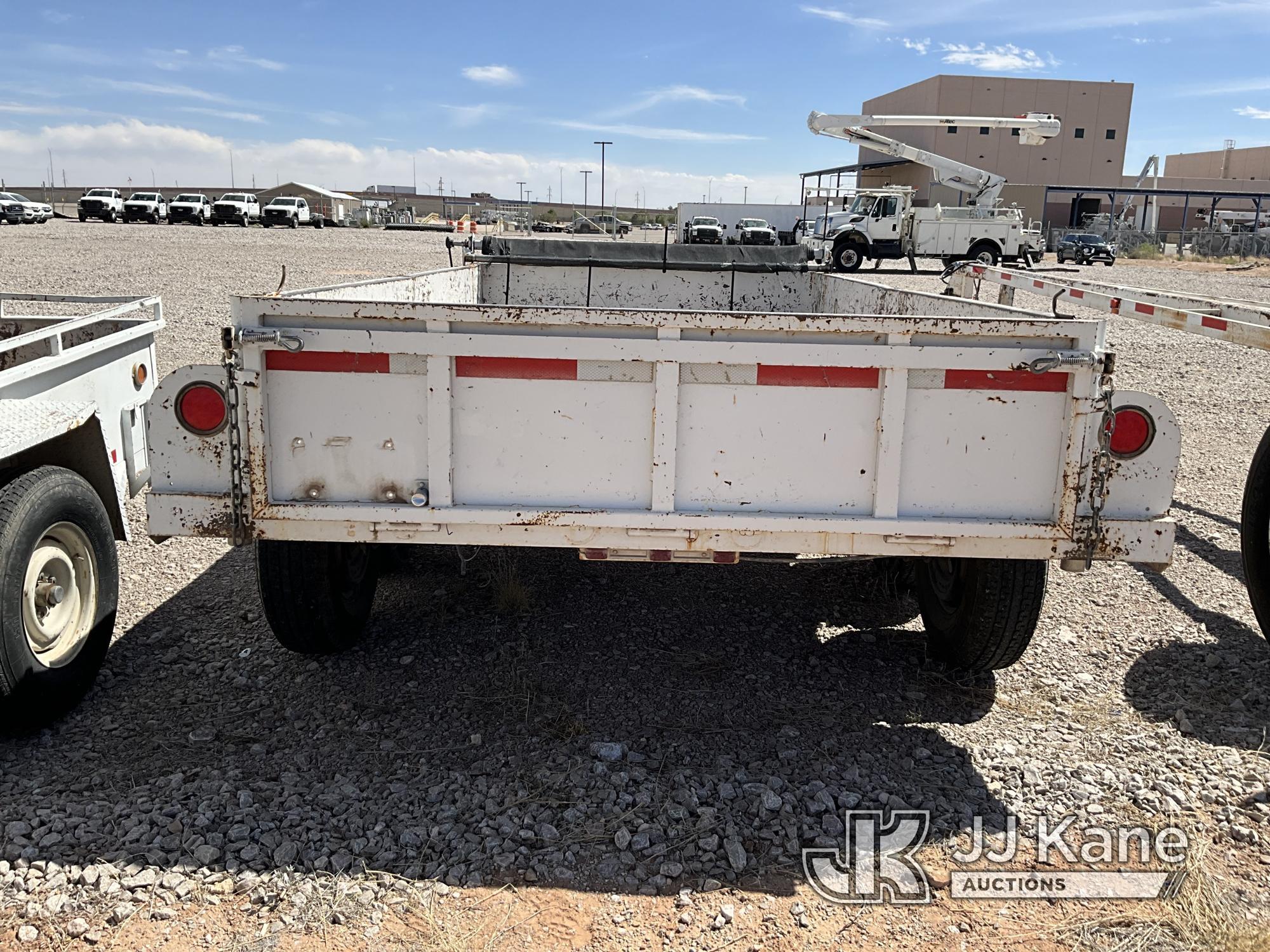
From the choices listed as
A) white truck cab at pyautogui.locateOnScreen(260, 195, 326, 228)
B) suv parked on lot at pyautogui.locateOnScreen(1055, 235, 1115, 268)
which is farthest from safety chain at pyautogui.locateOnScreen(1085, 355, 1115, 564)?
white truck cab at pyautogui.locateOnScreen(260, 195, 326, 228)

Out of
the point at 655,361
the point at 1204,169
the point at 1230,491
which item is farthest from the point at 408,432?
the point at 1204,169

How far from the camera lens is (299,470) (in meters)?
3.39

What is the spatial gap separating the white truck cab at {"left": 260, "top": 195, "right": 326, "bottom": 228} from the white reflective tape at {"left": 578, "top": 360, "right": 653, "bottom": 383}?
171 feet

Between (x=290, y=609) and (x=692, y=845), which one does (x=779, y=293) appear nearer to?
(x=290, y=609)

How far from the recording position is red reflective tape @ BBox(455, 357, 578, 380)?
3312 mm

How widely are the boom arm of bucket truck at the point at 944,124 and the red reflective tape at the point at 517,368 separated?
30404mm

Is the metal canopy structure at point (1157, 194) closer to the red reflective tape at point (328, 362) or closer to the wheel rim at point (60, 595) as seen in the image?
the red reflective tape at point (328, 362)

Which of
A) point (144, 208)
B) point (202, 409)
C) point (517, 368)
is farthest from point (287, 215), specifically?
point (517, 368)

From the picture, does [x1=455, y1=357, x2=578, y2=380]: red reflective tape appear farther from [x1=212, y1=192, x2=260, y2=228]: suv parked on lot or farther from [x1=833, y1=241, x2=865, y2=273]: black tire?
[x1=212, y1=192, x2=260, y2=228]: suv parked on lot

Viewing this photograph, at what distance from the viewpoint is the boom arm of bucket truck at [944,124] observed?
103ft

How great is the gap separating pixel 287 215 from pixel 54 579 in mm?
51982

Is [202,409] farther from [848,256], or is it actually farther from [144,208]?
[144,208]

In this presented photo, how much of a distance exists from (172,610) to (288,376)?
2116mm

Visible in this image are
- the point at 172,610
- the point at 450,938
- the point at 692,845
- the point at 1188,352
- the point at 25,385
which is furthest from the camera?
the point at 1188,352
